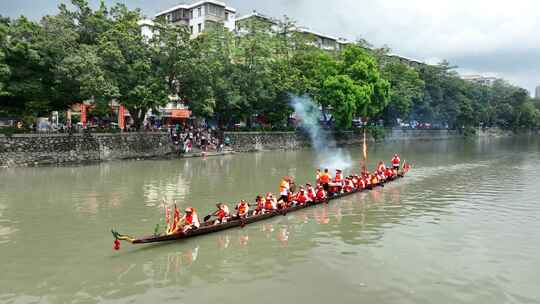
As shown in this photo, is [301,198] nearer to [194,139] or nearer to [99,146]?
[99,146]

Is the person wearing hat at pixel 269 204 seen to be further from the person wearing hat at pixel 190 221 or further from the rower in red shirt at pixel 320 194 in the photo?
the person wearing hat at pixel 190 221

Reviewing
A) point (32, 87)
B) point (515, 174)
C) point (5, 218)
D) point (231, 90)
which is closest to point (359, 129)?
point (231, 90)

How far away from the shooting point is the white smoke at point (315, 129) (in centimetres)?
4597

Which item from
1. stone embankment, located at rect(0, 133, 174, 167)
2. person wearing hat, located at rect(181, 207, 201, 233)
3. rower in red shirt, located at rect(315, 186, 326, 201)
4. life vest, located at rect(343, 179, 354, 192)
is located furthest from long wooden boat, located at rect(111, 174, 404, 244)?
stone embankment, located at rect(0, 133, 174, 167)

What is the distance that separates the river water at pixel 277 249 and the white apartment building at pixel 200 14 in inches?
1645

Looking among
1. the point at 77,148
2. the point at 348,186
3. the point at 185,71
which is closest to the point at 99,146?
the point at 77,148

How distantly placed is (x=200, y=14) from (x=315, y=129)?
23080 millimetres

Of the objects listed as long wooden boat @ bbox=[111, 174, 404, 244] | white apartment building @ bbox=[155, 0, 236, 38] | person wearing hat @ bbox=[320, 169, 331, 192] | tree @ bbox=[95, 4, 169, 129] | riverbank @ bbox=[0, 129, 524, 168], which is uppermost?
white apartment building @ bbox=[155, 0, 236, 38]

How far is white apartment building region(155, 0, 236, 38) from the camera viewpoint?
60.0m

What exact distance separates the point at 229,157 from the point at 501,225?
85.9ft

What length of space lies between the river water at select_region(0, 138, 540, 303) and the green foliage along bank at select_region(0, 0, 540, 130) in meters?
9.63

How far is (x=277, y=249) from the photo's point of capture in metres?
12.7

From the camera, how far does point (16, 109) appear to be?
30828mm

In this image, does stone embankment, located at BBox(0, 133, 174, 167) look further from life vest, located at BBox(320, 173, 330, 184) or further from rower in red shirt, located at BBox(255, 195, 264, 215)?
rower in red shirt, located at BBox(255, 195, 264, 215)
